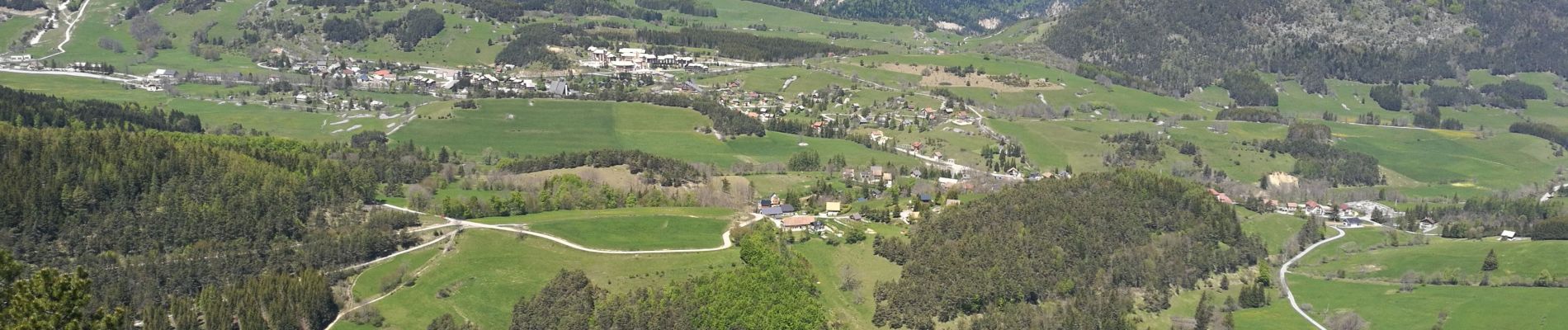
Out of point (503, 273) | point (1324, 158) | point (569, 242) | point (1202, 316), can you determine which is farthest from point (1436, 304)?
point (1324, 158)

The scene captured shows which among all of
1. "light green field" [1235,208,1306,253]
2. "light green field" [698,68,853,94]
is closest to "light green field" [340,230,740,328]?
"light green field" [1235,208,1306,253]

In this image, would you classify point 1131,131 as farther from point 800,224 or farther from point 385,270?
point 385,270

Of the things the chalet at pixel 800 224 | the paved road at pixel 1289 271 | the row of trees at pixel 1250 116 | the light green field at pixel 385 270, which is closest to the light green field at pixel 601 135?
the chalet at pixel 800 224

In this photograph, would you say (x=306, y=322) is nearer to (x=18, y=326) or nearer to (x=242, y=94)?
(x=18, y=326)

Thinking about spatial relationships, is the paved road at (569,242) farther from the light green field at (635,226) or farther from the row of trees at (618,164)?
the row of trees at (618,164)

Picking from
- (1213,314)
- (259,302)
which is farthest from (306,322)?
(1213,314)

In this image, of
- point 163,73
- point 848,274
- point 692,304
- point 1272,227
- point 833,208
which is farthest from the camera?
point 163,73
